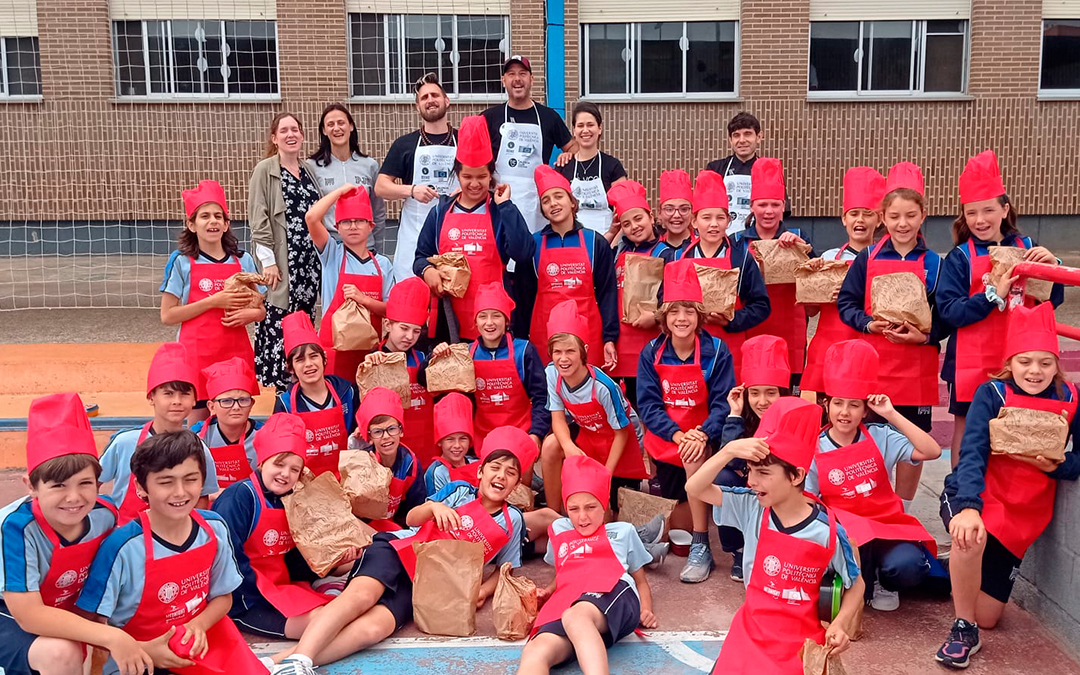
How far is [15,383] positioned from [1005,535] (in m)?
6.96

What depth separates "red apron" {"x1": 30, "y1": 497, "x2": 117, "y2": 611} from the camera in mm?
3348

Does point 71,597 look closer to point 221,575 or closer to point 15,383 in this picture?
point 221,575

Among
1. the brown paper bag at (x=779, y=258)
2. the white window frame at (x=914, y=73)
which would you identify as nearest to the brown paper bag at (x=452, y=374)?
the brown paper bag at (x=779, y=258)

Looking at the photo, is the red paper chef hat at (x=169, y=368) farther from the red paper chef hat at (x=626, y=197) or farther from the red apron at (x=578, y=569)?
the red paper chef hat at (x=626, y=197)

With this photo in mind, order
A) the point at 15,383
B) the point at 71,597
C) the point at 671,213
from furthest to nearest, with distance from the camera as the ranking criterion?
the point at 15,383 < the point at 671,213 < the point at 71,597

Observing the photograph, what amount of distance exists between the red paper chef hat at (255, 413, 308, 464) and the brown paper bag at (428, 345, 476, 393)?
1.12m

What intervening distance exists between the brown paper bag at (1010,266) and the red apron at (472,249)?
2685mm

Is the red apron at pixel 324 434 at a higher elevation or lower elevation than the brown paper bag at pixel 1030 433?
lower

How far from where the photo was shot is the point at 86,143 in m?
13.9

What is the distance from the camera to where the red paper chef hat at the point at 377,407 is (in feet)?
16.1

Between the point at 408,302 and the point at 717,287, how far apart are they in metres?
1.75

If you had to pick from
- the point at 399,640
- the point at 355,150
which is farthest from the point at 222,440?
the point at 355,150

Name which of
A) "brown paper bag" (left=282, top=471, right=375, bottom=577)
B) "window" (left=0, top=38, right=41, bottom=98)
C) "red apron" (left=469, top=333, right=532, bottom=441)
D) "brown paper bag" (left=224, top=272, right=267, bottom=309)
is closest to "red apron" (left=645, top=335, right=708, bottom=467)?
"red apron" (left=469, top=333, right=532, bottom=441)

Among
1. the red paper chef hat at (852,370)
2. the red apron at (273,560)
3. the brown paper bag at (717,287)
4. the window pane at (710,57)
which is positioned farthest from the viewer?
the window pane at (710,57)
